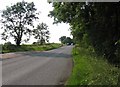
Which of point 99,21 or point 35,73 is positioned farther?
point 99,21

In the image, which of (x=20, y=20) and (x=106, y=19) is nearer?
(x=106, y=19)

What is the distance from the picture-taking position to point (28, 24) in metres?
94.4

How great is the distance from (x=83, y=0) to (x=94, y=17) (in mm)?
3000

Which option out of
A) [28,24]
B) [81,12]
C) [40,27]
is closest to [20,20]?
[28,24]

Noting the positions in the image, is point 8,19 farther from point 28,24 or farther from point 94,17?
point 94,17

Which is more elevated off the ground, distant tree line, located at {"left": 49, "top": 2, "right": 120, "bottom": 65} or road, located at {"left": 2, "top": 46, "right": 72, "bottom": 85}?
distant tree line, located at {"left": 49, "top": 2, "right": 120, "bottom": 65}

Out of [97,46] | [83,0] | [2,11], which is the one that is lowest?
[97,46]

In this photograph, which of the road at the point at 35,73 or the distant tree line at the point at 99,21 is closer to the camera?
the road at the point at 35,73

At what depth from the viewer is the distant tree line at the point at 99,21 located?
20.0 meters

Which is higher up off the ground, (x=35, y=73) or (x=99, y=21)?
(x=99, y=21)

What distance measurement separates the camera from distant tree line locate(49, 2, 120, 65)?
19984mm

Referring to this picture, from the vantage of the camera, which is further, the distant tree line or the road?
the distant tree line

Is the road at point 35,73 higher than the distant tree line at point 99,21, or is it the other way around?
the distant tree line at point 99,21

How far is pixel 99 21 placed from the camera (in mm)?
22750
